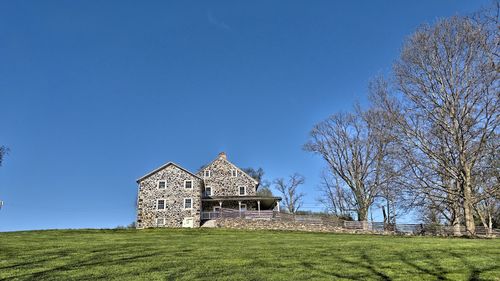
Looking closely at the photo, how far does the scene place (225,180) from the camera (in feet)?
133

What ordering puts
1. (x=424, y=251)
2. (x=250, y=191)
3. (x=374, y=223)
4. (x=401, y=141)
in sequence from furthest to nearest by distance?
(x=250, y=191)
(x=374, y=223)
(x=401, y=141)
(x=424, y=251)

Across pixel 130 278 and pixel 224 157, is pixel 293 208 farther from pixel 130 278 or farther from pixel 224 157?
pixel 130 278

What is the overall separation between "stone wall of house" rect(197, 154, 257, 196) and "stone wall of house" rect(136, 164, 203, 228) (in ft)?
15.5

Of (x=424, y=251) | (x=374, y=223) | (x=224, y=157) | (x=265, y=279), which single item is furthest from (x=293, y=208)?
(x=265, y=279)

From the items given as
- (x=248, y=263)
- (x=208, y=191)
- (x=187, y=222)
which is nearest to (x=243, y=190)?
(x=208, y=191)

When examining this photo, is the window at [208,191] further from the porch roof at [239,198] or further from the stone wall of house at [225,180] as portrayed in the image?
the porch roof at [239,198]

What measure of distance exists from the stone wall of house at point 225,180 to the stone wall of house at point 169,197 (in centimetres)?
473

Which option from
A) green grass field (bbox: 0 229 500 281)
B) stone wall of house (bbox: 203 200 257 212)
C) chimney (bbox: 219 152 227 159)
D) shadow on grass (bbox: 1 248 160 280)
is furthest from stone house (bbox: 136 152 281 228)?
shadow on grass (bbox: 1 248 160 280)

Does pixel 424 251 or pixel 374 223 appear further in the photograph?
pixel 374 223

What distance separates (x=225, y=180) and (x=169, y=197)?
23.2 ft

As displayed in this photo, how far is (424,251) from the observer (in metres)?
12.2

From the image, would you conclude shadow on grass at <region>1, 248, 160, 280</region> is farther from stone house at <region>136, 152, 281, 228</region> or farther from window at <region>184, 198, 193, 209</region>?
window at <region>184, 198, 193, 209</region>

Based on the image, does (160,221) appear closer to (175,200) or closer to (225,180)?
(175,200)

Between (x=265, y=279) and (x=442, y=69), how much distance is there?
63.2ft
